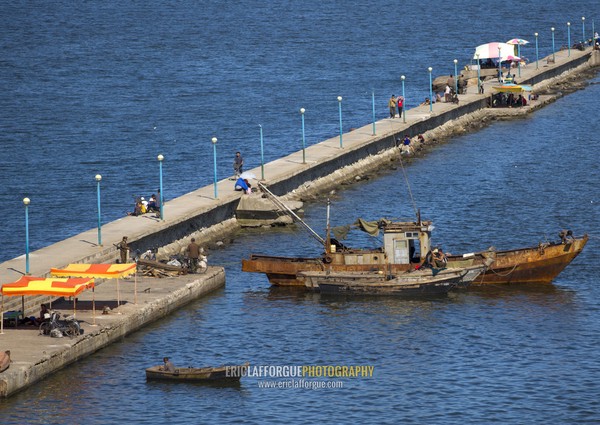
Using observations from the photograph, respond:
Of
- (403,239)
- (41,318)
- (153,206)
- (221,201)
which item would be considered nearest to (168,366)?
(41,318)

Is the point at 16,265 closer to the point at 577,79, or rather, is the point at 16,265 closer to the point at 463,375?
the point at 463,375

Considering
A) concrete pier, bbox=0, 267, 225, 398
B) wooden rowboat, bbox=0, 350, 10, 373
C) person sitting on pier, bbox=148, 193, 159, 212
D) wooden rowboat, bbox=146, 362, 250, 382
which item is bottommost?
wooden rowboat, bbox=146, 362, 250, 382

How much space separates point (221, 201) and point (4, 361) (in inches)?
1102

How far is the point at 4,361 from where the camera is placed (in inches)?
1992

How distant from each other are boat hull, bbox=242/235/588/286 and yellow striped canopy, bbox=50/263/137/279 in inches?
272

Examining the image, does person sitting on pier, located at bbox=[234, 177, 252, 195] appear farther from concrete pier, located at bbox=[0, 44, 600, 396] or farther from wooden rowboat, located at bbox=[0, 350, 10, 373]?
wooden rowboat, located at bbox=[0, 350, 10, 373]

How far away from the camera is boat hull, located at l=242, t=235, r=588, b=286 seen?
208 ft

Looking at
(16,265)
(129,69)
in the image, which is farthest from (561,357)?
(129,69)

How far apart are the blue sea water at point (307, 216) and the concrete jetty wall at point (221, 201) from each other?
2.25 meters

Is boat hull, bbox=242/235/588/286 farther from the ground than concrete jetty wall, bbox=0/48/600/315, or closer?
closer

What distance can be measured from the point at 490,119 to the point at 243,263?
178 ft

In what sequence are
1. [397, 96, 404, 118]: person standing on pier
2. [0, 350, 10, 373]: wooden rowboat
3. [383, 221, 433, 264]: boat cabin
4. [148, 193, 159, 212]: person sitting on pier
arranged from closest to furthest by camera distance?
[0, 350, 10, 373]: wooden rowboat < [383, 221, 433, 264]: boat cabin < [148, 193, 159, 212]: person sitting on pier < [397, 96, 404, 118]: person standing on pier

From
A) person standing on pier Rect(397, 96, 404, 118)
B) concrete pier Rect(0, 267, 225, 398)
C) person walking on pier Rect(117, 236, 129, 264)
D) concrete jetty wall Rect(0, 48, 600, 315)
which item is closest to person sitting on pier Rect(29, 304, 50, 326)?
concrete pier Rect(0, 267, 225, 398)

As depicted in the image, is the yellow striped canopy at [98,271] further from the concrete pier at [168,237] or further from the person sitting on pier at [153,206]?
the person sitting on pier at [153,206]
